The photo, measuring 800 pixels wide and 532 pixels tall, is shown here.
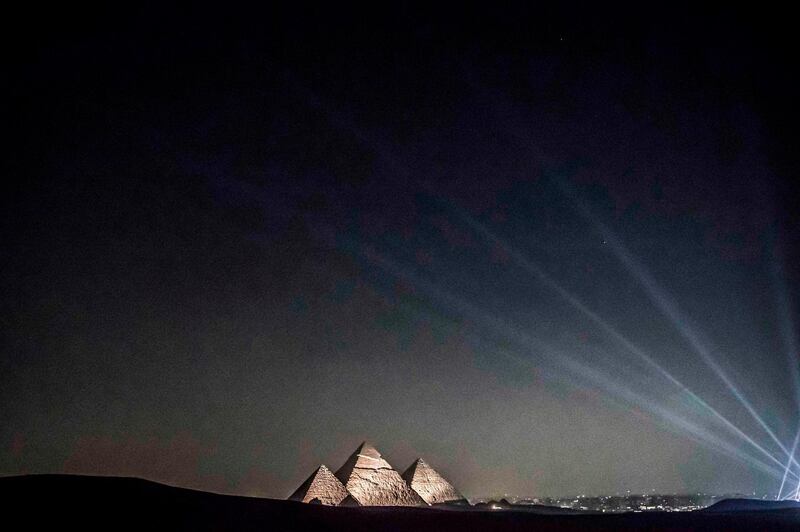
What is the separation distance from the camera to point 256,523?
1145 centimetres

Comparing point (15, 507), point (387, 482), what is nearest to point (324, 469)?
point (387, 482)

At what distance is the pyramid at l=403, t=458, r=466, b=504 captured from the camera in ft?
151

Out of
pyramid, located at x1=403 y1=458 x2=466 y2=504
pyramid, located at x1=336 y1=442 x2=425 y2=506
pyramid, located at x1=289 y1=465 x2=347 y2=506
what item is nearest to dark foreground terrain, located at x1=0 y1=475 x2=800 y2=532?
pyramid, located at x1=289 y1=465 x2=347 y2=506

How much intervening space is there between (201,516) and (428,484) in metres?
37.9

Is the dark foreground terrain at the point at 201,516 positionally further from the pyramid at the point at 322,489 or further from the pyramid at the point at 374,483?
the pyramid at the point at 374,483

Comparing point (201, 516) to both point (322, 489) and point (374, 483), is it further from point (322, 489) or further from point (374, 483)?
point (374, 483)

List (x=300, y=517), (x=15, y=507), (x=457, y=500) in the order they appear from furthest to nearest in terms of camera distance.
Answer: (x=457, y=500), (x=300, y=517), (x=15, y=507)

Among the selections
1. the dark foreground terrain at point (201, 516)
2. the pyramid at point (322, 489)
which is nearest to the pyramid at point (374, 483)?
the pyramid at point (322, 489)

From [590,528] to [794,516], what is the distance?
800 centimetres

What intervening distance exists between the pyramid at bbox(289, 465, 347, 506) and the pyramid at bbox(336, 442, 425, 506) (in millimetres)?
1177

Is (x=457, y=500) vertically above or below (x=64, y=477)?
above

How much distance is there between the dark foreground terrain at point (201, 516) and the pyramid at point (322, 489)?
25647 millimetres

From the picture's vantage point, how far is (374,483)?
4241cm

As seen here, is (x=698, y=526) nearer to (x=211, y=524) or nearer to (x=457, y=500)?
(x=211, y=524)
